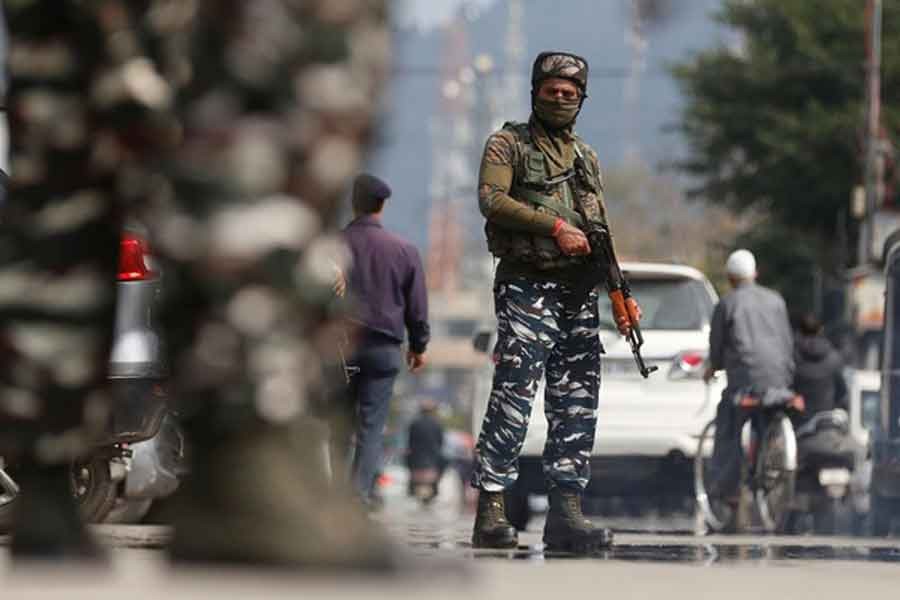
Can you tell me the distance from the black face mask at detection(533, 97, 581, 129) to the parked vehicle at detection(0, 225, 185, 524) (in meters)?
1.58

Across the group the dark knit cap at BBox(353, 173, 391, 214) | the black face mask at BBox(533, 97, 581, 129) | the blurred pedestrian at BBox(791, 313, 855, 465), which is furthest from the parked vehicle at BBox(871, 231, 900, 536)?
the black face mask at BBox(533, 97, 581, 129)

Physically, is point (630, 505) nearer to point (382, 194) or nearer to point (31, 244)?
point (382, 194)

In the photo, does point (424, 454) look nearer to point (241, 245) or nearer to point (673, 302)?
point (673, 302)

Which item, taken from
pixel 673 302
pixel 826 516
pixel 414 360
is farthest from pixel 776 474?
pixel 414 360

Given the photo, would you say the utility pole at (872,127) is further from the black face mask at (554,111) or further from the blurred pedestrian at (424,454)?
the black face mask at (554,111)

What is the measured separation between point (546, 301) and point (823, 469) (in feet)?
32.9

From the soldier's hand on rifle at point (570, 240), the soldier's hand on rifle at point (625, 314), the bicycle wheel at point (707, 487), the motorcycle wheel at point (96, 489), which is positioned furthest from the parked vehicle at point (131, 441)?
the bicycle wheel at point (707, 487)

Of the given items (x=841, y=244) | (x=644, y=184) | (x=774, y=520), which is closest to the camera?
(x=774, y=520)

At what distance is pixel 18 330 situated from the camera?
10.6 feet

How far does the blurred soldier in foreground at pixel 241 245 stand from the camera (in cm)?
282

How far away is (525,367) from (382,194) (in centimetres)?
341

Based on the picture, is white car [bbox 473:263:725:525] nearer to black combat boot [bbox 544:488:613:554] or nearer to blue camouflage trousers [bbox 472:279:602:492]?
blue camouflage trousers [bbox 472:279:602:492]

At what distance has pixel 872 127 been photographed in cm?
4584

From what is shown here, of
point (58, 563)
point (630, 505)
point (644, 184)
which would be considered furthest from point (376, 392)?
point (644, 184)
